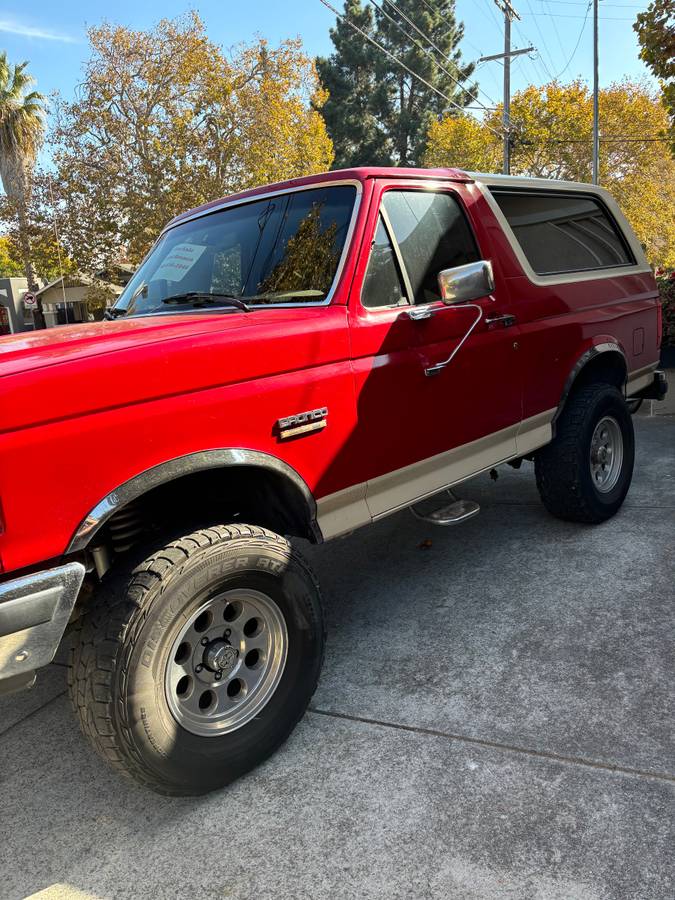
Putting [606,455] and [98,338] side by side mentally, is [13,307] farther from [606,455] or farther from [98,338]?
[98,338]

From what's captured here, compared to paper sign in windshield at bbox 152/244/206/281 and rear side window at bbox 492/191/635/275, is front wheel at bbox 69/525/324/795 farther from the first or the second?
rear side window at bbox 492/191/635/275

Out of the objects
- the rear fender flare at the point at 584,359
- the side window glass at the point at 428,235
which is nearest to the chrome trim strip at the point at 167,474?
the side window glass at the point at 428,235

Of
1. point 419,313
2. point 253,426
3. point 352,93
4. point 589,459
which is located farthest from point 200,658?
point 352,93

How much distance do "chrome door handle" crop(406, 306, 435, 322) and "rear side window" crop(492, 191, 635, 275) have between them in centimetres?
109

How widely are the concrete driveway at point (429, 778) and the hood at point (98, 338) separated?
5.07 feet

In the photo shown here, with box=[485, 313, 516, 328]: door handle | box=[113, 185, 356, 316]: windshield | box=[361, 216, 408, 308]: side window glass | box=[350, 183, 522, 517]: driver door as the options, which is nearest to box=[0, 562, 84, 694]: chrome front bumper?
box=[350, 183, 522, 517]: driver door

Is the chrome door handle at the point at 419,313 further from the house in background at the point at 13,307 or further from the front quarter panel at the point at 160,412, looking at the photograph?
the house in background at the point at 13,307

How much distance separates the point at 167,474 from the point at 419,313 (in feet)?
4.70

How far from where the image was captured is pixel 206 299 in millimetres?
3182

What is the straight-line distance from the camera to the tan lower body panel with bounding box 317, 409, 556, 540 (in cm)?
286

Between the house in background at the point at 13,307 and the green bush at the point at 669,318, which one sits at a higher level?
the house in background at the point at 13,307

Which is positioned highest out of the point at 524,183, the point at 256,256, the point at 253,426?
the point at 524,183

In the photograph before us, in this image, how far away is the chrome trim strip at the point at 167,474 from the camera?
6.76 feet

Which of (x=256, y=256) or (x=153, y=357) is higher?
(x=256, y=256)
